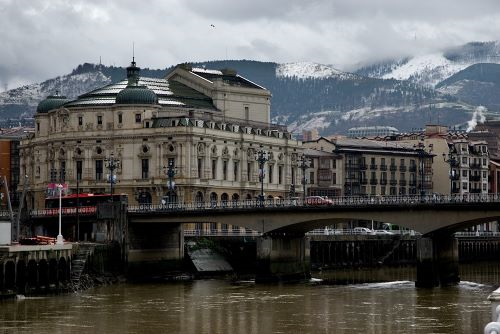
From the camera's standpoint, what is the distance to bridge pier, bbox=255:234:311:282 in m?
144

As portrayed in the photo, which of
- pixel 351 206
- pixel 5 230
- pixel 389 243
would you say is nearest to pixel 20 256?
pixel 5 230

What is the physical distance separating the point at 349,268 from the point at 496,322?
117 metres

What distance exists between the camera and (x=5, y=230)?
128875 millimetres

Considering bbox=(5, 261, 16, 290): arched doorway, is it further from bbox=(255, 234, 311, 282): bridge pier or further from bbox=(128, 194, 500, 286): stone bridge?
bbox=(128, 194, 500, 286): stone bridge

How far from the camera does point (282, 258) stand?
146 m

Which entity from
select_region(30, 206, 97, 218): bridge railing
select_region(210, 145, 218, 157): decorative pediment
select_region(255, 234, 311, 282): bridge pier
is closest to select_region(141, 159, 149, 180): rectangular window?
select_region(210, 145, 218, 157): decorative pediment

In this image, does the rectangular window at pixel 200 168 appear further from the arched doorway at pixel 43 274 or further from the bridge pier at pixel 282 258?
the arched doorway at pixel 43 274

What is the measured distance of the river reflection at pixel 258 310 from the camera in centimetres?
9888

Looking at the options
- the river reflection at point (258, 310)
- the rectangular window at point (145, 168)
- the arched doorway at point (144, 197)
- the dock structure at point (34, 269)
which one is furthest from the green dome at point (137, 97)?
the dock structure at point (34, 269)

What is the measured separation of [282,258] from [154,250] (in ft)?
57.3

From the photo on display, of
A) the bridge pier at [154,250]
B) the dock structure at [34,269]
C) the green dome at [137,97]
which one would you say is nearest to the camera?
the dock structure at [34,269]

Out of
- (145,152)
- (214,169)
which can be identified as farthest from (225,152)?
(145,152)

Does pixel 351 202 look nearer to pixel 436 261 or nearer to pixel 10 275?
pixel 436 261

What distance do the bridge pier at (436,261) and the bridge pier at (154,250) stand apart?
31.8 metres
